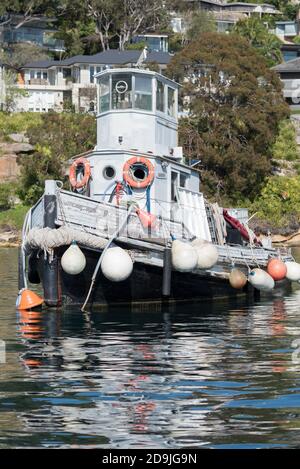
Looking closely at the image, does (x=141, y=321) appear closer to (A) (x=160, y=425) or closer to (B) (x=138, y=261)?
(B) (x=138, y=261)

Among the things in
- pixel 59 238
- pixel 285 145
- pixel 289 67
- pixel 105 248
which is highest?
pixel 289 67

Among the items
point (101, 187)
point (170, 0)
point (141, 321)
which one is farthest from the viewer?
point (170, 0)

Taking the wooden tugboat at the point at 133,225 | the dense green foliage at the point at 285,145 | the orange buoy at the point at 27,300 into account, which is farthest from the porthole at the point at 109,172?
the dense green foliage at the point at 285,145

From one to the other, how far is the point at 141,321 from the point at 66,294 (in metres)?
2.33

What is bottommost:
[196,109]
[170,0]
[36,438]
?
[36,438]

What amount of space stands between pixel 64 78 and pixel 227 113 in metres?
31.6

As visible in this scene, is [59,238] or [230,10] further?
[230,10]

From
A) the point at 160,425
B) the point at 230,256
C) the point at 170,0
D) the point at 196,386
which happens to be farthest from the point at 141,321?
the point at 170,0

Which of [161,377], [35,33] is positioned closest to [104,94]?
[161,377]

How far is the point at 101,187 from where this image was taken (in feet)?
108

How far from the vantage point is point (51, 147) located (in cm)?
7150

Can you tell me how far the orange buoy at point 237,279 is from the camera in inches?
1281

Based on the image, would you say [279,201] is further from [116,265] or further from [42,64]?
[116,265]

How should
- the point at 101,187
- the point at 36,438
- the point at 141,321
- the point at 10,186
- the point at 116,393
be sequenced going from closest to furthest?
the point at 36,438 → the point at 116,393 → the point at 141,321 → the point at 101,187 → the point at 10,186
